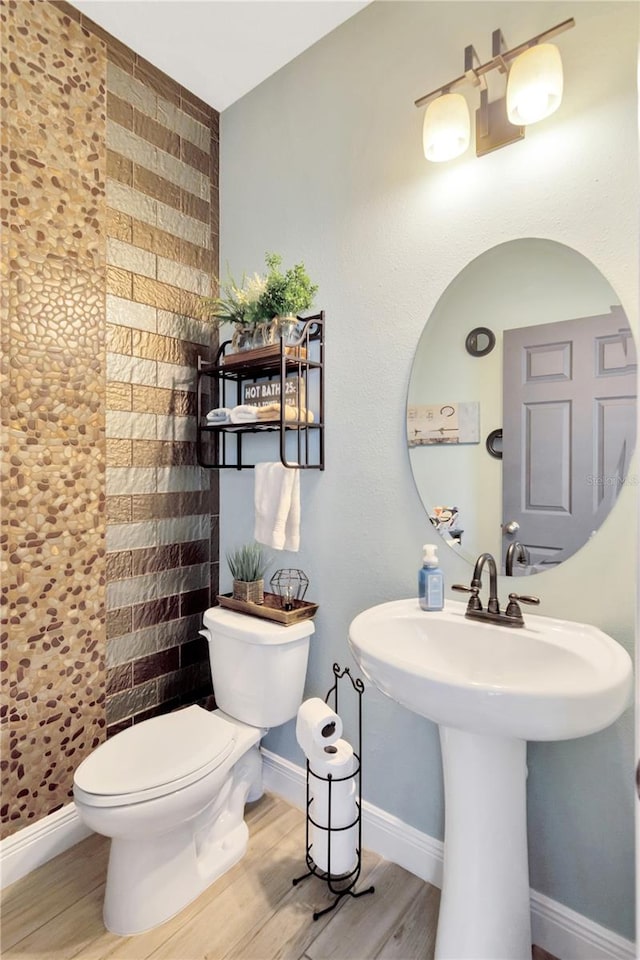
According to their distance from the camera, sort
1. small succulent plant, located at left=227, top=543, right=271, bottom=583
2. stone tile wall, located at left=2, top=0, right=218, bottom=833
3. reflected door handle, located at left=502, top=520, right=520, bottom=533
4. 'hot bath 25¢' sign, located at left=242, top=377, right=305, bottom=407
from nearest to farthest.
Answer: reflected door handle, located at left=502, top=520, right=520, bottom=533
stone tile wall, located at left=2, top=0, right=218, bottom=833
'hot bath 25¢' sign, located at left=242, top=377, right=305, bottom=407
small succulent plant, located at left=227, top=543, right=271, bottom=583

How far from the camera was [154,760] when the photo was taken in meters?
1.40

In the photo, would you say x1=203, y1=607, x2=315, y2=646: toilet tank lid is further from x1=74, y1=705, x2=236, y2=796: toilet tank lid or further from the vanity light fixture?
the vanity light fixture

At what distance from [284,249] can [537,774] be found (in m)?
1.90

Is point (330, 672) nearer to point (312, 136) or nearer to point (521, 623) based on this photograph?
point (521, 623)

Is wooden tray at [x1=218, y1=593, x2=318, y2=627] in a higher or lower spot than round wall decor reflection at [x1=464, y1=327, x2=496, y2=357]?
lower

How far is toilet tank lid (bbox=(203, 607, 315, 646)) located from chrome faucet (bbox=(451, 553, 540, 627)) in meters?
0.62

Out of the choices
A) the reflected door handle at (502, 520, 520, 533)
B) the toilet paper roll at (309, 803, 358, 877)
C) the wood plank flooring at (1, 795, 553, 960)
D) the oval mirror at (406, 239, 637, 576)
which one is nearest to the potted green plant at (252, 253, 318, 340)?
the oval mirror at (406, 239, 637, 576)

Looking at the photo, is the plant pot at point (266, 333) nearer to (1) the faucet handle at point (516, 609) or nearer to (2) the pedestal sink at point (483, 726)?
(2) the pedestal sink at point (483, 726)

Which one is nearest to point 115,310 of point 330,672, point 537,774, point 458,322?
point 458,322

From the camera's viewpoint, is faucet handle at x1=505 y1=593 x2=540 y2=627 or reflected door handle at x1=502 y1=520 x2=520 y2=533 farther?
reflected door handle at x1=502 y1=520 x2=520 y2=533

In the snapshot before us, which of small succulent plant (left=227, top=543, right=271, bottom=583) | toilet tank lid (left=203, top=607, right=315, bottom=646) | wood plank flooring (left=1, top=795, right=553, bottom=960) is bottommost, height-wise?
wood plank flooring (left=1, top=795, right=553, bottom=960)

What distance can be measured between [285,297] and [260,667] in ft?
4.15

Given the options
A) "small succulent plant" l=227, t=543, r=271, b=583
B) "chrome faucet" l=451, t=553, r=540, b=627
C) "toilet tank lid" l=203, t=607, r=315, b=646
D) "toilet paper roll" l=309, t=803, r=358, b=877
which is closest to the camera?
"chrome faucet" l=451, t=553, r=540, b=627

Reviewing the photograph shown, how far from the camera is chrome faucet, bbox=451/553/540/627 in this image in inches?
49.2
